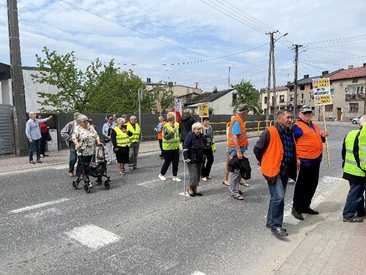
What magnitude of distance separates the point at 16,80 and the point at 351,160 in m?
12.4

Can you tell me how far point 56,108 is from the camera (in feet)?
75.7

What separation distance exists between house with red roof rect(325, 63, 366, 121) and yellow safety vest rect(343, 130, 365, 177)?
2486 inches

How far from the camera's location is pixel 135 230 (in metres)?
4.77

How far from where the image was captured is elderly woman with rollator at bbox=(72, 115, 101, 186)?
6.93 m

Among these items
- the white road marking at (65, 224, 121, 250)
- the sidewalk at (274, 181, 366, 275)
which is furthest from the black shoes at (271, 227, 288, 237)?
the white road marking at (65, 224, 121, 250)

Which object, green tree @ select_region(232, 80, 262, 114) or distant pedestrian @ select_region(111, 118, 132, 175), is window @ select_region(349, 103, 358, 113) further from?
distant pedestrian @ select_region(111, 118, 132, 175)

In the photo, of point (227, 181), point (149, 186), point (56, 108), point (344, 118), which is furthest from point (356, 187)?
point (344, 118)

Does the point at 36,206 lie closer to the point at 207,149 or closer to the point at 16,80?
the point at 207,149

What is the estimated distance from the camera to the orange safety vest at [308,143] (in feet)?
16.6

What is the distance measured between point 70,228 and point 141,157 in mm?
8154

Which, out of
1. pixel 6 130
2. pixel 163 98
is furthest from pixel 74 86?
pixel 163 98

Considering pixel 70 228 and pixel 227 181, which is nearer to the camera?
pixel 70 228

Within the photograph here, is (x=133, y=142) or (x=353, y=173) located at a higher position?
(x=133, y=142)

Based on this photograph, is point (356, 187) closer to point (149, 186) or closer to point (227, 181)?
point (227, 181)
